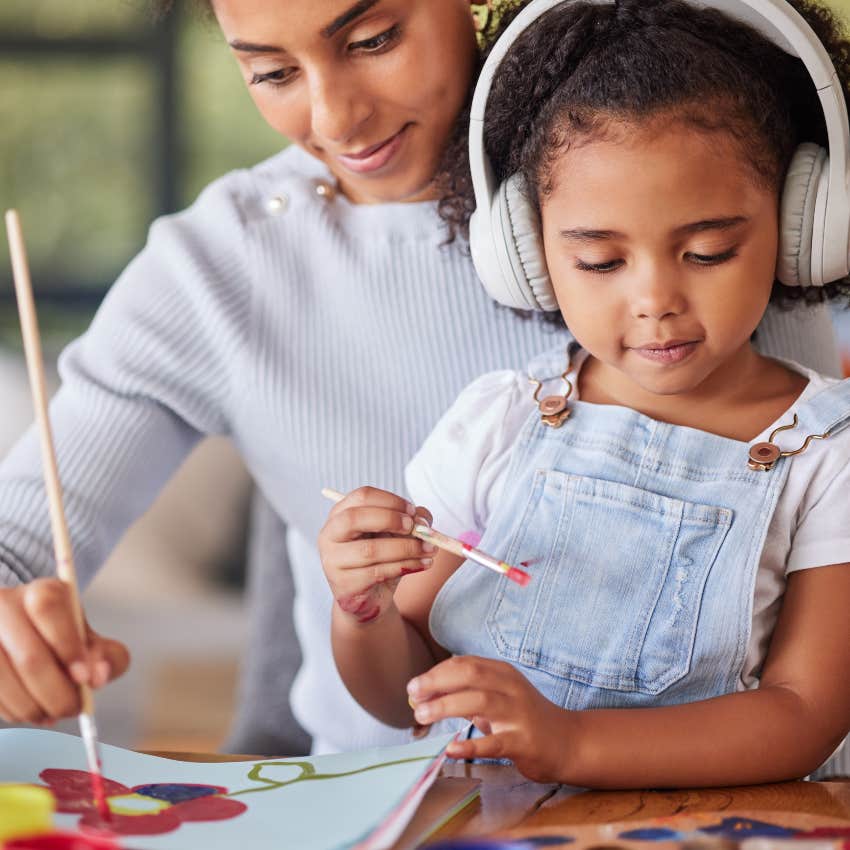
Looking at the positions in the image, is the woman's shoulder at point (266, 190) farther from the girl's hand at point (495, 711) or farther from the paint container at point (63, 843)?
the paint container at point (63, 843)

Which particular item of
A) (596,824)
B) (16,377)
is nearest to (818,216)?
(596,824)

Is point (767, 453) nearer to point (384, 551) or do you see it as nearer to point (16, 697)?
point (384, 551)

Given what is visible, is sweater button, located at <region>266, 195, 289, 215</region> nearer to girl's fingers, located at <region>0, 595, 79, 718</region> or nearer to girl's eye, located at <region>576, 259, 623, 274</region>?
girl's eye, located at <region>576, 259, 623, 274</region>

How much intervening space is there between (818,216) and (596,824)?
48 centimetres

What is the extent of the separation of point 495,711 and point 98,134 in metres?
3.84

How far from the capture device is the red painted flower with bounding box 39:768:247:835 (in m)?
0.75

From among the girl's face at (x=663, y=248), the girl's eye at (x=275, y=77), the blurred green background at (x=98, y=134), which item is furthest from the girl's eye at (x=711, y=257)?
the blurred green background at (x=98, y=134)

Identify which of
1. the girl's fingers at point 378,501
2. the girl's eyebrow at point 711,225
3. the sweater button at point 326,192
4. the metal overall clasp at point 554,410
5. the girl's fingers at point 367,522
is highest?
the sweater button at point 326,192

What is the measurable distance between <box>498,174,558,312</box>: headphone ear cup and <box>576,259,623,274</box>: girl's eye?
57 mm

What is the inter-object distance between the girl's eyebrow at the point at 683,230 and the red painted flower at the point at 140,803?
1.59 ft

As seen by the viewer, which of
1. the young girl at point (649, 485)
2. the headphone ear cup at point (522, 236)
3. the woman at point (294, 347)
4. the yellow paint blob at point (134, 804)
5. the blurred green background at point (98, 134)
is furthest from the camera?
the blurred green background at point (98, 134)

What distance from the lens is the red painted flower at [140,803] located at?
0.75m

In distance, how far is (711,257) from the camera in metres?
0.92

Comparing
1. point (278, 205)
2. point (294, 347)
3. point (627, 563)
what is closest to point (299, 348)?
point (294, 347)
